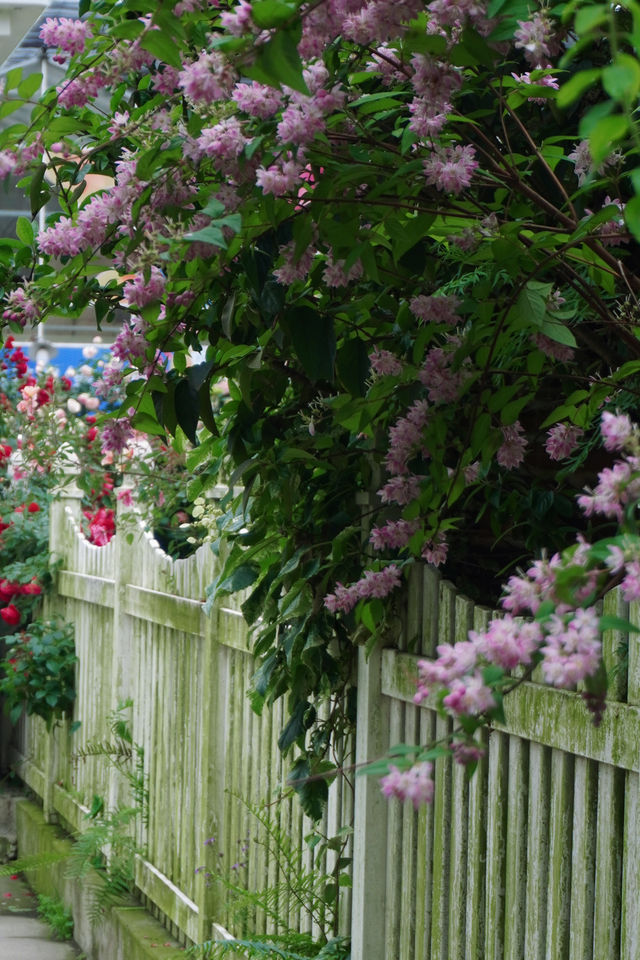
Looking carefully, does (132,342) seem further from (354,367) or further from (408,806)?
(408,806)

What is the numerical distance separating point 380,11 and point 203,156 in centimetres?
40

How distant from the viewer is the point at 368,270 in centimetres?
186

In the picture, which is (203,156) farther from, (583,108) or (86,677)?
(86,677)

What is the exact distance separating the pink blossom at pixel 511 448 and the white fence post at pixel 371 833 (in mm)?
888

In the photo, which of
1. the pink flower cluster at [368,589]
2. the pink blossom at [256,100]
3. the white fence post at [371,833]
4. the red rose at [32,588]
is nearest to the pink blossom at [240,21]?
the pink blossom at [256,100]

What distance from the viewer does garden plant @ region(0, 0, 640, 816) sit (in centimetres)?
141

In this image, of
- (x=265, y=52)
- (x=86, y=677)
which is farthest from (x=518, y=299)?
(x=86, y=677)

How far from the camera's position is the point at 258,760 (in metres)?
3.95

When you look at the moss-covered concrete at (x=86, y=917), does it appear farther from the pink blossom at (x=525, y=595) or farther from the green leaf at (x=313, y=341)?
the pink blossom at (x=525, y=595)

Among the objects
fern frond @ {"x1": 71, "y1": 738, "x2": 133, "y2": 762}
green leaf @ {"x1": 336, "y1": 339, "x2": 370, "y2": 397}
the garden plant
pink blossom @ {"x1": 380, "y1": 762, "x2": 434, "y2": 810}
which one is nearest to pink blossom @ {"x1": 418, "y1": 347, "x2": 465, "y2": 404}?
the garden plant

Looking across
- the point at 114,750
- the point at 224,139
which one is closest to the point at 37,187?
the point at 224,139

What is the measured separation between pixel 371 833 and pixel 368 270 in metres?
1.56

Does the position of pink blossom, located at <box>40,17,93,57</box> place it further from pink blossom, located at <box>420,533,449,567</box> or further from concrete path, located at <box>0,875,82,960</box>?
concrete path, located at <box>0,875,82,960</box>

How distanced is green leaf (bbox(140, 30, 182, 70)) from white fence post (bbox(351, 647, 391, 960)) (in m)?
1.60
